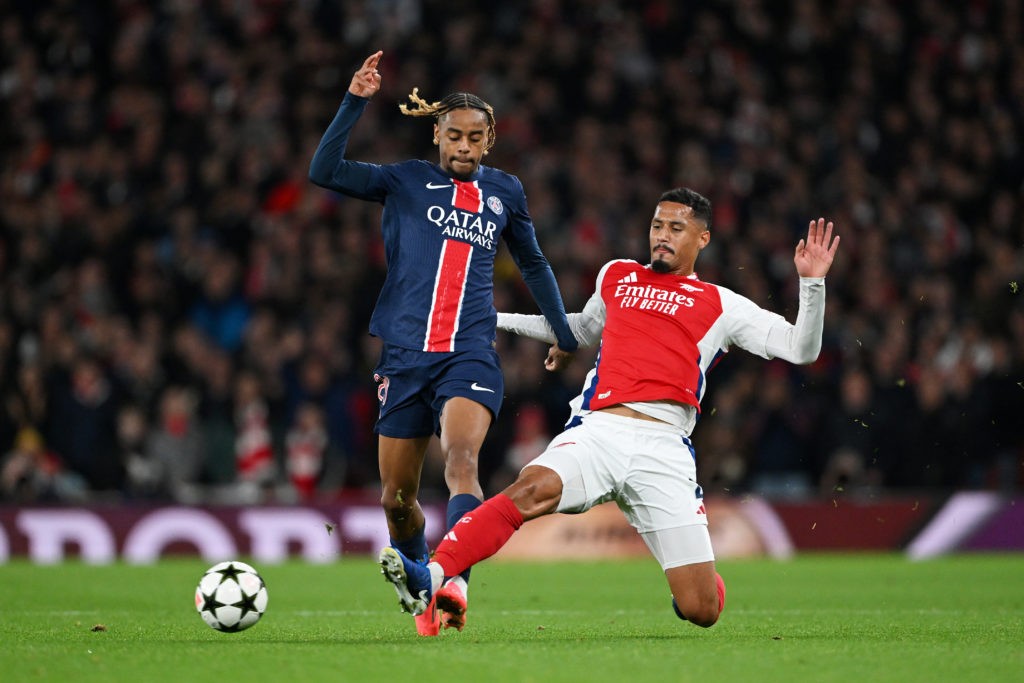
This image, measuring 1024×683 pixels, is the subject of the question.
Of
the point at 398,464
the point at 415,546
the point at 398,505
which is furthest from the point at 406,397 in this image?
the point at 415,546

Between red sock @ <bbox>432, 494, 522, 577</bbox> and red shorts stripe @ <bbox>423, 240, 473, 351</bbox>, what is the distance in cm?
94

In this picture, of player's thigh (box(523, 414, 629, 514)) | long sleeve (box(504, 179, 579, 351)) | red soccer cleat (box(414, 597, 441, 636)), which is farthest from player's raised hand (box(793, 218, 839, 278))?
red soccer cleat (box(414, 597, 441, 636))

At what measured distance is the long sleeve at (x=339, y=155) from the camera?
6402 mm

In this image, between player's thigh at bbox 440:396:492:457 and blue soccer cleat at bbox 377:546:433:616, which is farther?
player's thigh at bbox 440:396:492:457

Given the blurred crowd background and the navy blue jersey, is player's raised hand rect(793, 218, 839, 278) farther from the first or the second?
the blurred crowd background

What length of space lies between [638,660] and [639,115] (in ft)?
40.9

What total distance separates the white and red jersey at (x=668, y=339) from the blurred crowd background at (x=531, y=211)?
6.97 metres

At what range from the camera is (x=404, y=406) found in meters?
6.66

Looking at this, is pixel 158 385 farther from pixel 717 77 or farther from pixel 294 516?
pixel 717 77

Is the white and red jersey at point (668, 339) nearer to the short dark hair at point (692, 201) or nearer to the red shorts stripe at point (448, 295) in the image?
the short dark hair at point (692, 201)

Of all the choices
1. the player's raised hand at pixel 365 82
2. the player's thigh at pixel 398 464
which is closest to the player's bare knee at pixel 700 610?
the player's thigh at pixel 398 464

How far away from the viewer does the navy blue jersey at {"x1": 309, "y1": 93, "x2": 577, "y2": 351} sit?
662 cm

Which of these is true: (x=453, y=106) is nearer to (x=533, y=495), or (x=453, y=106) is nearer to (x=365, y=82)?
(x=365, y=82)

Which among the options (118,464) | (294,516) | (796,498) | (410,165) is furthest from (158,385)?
(410,165)
